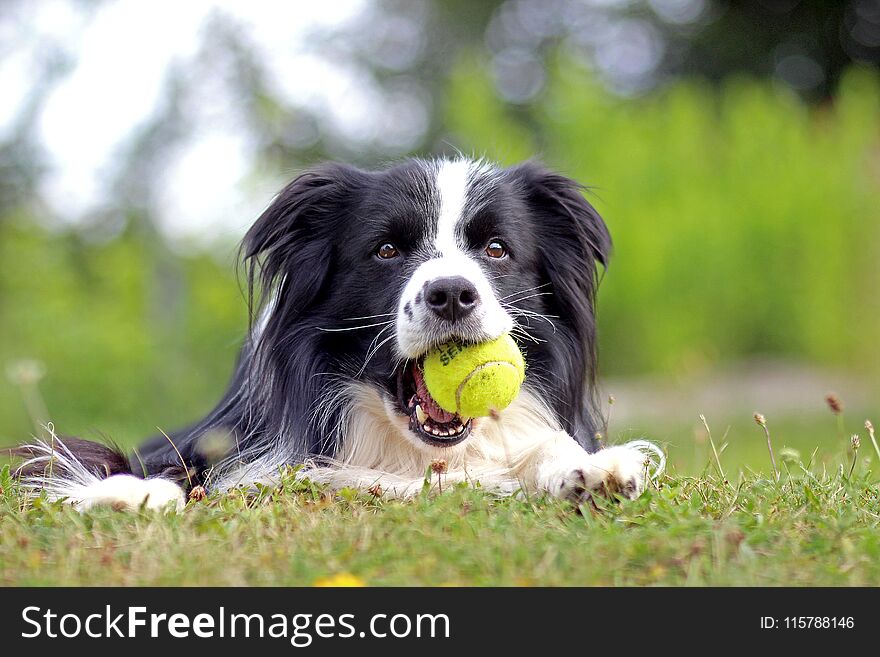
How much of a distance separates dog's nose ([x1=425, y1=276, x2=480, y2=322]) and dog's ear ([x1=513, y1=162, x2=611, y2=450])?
660 millimetres

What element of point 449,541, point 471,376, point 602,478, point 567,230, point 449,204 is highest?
point 567,230

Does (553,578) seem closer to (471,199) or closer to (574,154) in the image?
(471,199)

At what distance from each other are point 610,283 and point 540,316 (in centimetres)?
763

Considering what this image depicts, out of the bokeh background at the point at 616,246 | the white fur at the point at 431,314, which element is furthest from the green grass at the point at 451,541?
the bokeh background at the point at 616,246

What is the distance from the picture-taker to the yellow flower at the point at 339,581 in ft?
8.34

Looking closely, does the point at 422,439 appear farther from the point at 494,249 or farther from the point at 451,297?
the point at 494,249

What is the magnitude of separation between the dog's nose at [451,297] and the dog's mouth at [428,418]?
0.30 metres

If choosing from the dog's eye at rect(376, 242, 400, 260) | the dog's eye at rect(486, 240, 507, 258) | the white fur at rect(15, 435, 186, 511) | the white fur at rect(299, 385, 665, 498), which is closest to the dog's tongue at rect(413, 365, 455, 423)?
the white fur at rect(299, 385, 665, 498)

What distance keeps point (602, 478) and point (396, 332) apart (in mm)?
937

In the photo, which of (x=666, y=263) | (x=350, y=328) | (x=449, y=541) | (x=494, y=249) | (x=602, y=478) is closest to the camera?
(x=449, y=541)

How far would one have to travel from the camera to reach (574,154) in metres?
12.3

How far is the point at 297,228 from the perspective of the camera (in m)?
4.32

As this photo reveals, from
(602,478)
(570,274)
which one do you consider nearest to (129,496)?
(602,478)

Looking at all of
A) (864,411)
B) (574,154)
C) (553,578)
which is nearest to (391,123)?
(574,154)
